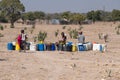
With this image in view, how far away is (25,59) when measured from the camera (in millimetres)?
19859

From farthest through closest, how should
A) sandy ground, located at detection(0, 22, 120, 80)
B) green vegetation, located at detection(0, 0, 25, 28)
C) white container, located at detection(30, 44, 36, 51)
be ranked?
green vegetation, located at detection(0, 0, 25, 28) → white container, located at detection(30, 44, 36, 51) → sandy ground, located at detection(0, 22, 120, 80)

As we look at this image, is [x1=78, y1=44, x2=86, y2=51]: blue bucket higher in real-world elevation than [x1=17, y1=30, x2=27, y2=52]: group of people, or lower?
lower

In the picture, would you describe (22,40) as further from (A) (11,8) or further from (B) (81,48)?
(A) (11,8)

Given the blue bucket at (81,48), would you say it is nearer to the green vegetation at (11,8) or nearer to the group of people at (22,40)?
the group of people at (22,40)

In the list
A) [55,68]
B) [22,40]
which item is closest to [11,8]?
[22,40]

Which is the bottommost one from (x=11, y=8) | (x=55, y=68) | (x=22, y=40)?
(x=55, y=68)

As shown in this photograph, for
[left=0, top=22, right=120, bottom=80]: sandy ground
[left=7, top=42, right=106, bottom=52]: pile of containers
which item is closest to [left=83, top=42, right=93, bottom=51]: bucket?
[left=7, top=42, right=106, bottom=52]: pile of containers

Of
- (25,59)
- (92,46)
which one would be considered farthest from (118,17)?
(25,59)

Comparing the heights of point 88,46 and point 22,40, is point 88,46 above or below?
below

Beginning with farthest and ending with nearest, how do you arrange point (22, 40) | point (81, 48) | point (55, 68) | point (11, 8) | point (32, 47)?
1. point (11, 8)
2. point (81, 48)
3. point (32, 47)
4. point (22, 40)
5. point (55, 68)

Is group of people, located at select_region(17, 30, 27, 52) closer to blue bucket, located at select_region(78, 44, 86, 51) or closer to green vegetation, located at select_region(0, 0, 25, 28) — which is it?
blue bucket, located at select_region(78, 44, 86, 51)

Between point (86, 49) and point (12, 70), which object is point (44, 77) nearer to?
point (12, 70)

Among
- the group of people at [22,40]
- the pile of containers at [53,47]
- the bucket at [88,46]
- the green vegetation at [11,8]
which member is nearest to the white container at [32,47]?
the pile of containers at [53,47]

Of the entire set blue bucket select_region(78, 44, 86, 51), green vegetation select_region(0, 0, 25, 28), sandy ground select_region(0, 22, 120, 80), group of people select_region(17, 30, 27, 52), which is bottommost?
sandy ground select_region(0, 22, 120, 80)
